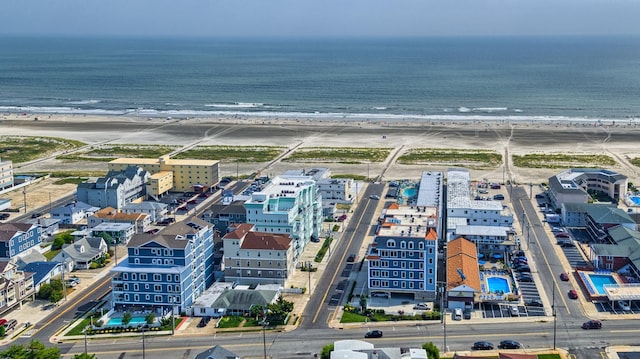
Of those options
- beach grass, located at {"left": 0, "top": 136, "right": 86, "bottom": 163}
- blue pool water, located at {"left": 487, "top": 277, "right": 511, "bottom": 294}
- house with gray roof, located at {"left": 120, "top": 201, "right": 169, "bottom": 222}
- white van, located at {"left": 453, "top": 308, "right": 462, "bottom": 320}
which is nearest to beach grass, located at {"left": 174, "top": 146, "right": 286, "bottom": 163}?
beach grass, located at {"left": 0, "top": 136, "right": 86, "bottom": 163}

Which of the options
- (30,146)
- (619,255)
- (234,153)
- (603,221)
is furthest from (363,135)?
(619,255)

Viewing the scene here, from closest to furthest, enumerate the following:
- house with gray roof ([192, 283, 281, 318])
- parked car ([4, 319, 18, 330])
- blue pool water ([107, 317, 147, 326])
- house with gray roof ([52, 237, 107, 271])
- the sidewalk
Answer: the sidewalk, parked car ([4, 319, 18, 330]), blue pool water ([107, 317, 147, 326]), house with gray roof ([192, 283, 281, 318]), house with gray roof ([52, 237, 107, 271])

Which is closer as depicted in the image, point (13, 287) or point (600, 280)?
point (13, 287)

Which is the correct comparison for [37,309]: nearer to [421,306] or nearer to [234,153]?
[421,306]

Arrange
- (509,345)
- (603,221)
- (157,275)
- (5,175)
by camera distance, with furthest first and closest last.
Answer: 1. (5,175)
2. (603,221)
3. (157,275)
4. (509,345)

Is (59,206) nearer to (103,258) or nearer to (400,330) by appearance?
(103,258)

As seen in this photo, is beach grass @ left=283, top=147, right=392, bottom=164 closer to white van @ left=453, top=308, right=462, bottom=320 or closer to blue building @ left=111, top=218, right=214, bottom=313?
blue building @ left=111, top=218, right=214, bottom=313
